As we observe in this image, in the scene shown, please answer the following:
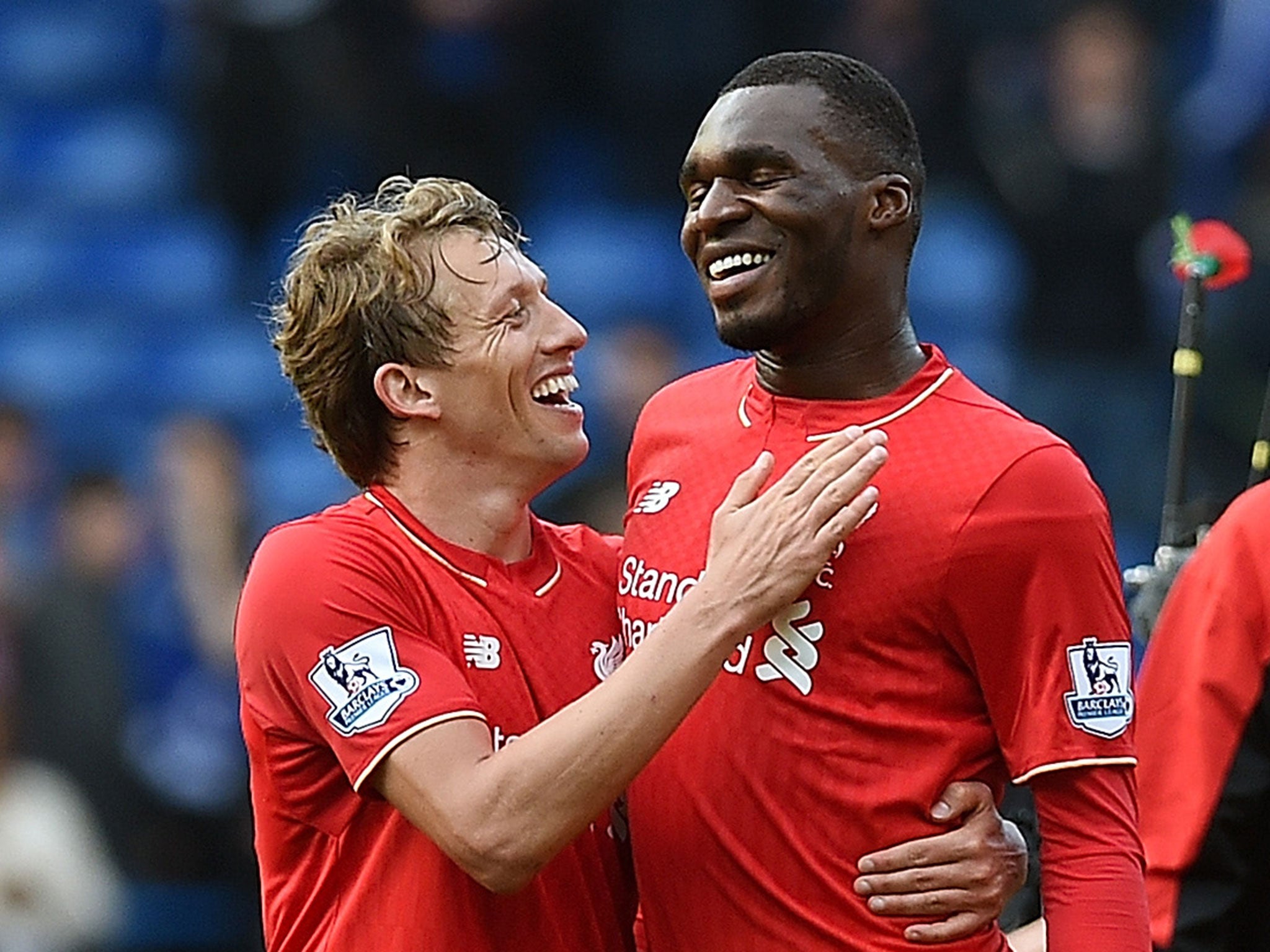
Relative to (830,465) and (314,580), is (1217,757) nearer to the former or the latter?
(830,465)

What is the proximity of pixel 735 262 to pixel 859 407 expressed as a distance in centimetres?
27

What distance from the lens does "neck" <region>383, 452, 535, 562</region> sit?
331cm

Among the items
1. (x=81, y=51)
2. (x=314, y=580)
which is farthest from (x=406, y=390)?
(x=81, y=51)

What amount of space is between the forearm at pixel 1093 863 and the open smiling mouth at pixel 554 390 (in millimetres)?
968

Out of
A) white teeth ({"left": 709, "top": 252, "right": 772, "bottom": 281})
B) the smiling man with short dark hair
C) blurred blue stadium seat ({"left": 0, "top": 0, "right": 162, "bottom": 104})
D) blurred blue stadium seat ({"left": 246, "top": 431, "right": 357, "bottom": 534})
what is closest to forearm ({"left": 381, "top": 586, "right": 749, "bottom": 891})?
the smiling man with short dark hair

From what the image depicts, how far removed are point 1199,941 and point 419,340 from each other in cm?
156

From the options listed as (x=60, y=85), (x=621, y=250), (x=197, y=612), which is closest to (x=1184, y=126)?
(x=621, y=250)

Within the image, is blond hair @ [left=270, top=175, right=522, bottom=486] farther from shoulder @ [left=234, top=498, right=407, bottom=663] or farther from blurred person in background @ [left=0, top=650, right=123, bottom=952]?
blurred person in background @ [left=0, top=650, right=123, bottom=952]

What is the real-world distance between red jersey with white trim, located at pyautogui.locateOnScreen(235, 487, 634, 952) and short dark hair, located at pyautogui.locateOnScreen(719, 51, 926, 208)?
0.82m

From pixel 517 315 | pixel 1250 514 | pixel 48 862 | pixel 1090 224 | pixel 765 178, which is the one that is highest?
pixel 765 178

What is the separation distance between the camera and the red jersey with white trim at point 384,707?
3.07 meters

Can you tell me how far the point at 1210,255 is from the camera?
12.8 ft

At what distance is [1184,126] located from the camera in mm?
8672

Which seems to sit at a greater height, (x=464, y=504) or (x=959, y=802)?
(x=464, y=504)
